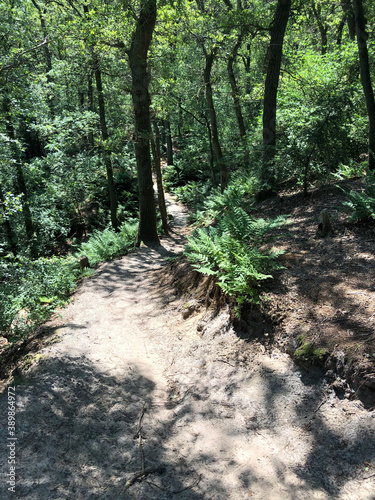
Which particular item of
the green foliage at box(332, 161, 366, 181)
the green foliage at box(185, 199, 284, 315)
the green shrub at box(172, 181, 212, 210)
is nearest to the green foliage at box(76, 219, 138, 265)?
the green foliage at box(185, 199, 284, 315)

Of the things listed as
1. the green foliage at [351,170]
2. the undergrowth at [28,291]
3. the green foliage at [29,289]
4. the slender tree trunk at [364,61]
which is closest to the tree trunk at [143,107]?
the undergrowth at [28,291]

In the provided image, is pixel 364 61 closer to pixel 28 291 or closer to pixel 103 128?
Result: pixel 28 291

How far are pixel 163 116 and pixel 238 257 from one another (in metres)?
11.1

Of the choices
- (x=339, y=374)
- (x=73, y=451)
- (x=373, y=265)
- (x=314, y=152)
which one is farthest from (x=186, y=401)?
(x=314, y=152)

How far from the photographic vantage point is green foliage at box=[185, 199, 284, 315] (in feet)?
15.0

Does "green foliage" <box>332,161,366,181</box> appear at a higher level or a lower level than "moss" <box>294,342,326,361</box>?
higher

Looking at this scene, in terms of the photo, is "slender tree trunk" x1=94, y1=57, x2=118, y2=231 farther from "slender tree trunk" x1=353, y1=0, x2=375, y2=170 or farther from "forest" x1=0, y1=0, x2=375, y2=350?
"slender tree trunk" x1=353, y1=0, x2=375, y2=170

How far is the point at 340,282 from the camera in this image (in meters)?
4.35

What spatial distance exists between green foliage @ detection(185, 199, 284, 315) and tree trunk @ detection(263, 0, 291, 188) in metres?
2.99

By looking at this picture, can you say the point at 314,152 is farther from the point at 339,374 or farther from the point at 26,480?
the point at 26,480

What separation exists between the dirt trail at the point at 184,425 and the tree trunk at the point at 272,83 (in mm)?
5131

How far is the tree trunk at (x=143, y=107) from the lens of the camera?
10.6 m

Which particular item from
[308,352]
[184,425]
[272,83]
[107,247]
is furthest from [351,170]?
[107,247]

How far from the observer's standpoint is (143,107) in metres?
11.6
